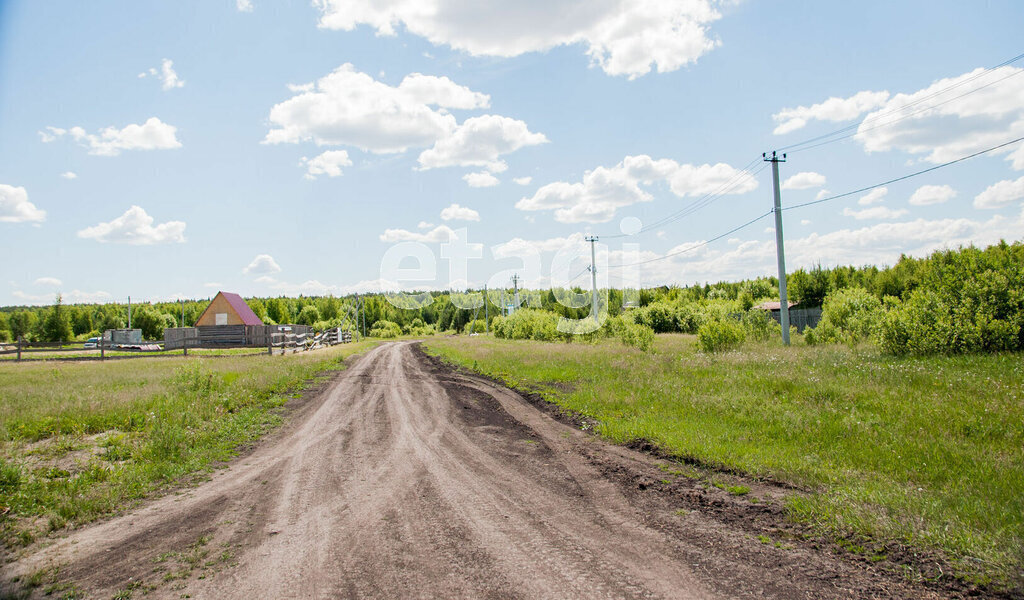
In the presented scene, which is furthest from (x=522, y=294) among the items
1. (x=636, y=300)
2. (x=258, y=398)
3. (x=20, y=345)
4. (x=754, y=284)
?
(x=258, y=398)

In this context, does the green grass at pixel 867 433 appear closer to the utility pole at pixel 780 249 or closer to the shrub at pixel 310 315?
the utility pole at pixel 780 249

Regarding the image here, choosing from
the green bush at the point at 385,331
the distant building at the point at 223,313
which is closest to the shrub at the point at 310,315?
the green bush at the point at 385,331

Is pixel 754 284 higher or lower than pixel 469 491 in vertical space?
higher

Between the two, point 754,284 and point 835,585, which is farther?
point 754,284

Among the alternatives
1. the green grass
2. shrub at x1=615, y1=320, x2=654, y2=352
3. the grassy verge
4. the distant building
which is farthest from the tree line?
the grassy verge

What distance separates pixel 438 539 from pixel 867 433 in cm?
705

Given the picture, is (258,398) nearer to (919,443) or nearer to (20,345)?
(919,443)

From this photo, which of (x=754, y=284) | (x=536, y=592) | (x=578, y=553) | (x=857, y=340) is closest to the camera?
(x=536, y=592)

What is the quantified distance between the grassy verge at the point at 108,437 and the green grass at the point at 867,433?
745 centimetres

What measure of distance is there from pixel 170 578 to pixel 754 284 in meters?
72.7

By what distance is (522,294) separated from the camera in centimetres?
9731

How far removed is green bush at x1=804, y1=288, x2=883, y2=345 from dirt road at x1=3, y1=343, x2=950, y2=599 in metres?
20.5

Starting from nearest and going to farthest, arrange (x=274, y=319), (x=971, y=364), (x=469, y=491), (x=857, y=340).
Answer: (x=469, y=491) < (x=971, y=364) < (x=857, y=340) < (x=274, y=319)

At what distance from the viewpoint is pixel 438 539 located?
4953 millimetres
